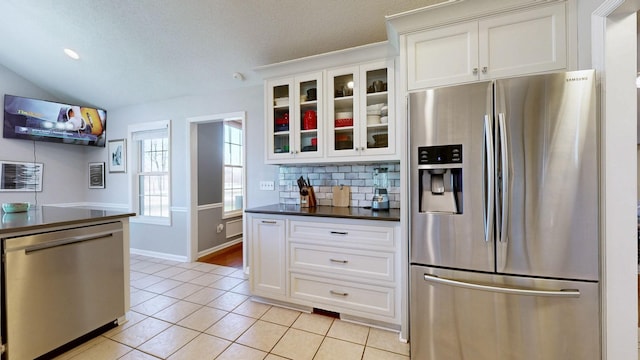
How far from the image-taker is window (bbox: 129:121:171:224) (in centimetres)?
398

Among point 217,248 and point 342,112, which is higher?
point 342,112

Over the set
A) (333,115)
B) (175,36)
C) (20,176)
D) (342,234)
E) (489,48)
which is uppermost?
(175,36)

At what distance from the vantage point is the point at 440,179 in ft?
5.41

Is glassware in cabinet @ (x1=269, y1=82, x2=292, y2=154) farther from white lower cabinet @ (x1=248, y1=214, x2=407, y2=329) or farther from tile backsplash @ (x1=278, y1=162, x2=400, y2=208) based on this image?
white lower cabinet @ (x1=248, y1=214, x2=407, y2=329)

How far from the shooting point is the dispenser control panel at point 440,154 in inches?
60.9

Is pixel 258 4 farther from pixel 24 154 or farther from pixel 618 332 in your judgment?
pixel 24 154

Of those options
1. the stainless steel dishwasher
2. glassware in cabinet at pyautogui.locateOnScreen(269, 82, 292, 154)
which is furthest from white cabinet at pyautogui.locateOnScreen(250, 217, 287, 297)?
the stainless steel dishwasher

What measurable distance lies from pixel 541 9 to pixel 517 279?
5.29 ft

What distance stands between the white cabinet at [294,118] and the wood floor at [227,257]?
Result: 1848 mm

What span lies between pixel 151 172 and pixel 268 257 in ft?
9.61

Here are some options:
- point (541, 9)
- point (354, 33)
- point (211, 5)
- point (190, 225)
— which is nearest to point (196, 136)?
point (190, 225)

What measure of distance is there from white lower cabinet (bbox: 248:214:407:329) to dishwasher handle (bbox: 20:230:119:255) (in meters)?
1.14

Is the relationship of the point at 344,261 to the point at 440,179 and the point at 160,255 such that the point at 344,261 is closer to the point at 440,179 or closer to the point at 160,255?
the point at 440,179

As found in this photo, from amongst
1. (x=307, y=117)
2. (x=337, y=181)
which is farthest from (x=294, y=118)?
(x=337, y=181)
